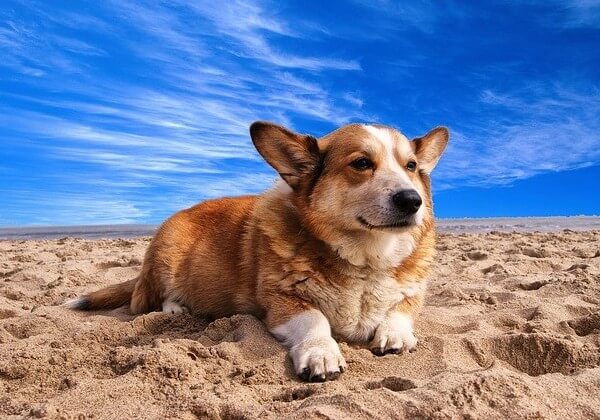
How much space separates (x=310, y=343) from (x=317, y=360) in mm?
204

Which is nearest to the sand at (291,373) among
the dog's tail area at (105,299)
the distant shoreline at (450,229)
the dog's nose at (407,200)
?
the dog's tail area at (105,299)

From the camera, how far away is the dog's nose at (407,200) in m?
3.62

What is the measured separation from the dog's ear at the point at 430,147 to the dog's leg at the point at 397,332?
3.77 ft

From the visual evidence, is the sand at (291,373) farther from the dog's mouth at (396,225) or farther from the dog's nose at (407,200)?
the dog's nose at (407,200)

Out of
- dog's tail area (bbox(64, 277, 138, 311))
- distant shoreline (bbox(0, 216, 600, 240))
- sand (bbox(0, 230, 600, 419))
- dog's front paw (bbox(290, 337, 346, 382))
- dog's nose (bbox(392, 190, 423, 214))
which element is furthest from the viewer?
distant shoreline (bbox(0, 216, 600, 240))

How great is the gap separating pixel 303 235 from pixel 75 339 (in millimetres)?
1657

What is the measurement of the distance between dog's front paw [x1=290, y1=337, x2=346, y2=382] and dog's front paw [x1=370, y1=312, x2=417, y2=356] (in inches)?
15.7

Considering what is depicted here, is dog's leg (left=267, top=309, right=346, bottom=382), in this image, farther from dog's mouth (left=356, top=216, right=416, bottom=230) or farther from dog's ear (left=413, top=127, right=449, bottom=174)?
dog's ear (left=413, top=127, right=449, bottom=174)

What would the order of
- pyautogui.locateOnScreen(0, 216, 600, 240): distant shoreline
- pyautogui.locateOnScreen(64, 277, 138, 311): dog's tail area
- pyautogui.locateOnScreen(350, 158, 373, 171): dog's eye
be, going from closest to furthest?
1. pyautogui.locateOnScreen(350, 158, 373, 171): dog's eye
2. pyautogui.locateOnScreen(64, 277, 138, 311): dog's tail area
3. pyautogui.locateOnScreen(0, 216, 600, 240): distant shoreline

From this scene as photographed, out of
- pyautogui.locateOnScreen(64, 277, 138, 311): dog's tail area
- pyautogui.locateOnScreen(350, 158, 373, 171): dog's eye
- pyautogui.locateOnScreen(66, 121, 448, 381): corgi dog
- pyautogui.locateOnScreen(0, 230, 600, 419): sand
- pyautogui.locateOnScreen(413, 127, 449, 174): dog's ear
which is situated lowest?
pyautogui.locateOnScreen(64, 277, 138, 311): dog's tail area

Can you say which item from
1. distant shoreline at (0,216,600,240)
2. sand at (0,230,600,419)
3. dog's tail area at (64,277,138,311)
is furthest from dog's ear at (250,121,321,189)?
distant shoreline at (0,216,600,240)

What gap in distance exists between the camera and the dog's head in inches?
146

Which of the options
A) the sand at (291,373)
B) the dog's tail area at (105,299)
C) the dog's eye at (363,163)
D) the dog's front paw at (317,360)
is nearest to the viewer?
the sand at (291,373)

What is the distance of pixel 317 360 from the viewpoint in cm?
318
